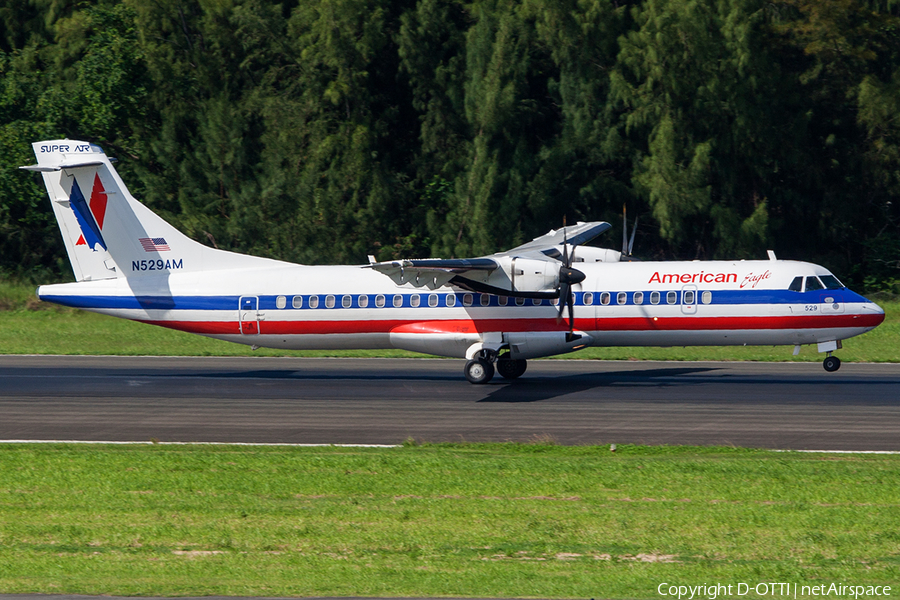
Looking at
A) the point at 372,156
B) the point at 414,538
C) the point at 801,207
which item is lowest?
the point at 414,538

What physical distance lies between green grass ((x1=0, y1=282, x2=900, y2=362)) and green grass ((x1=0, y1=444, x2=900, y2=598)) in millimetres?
15148

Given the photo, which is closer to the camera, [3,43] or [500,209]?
[500,209]

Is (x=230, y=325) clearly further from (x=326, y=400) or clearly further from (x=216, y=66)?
(x=216, y=66)

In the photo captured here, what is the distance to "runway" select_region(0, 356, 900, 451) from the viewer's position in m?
17.2

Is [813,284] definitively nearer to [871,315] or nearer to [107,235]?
[871,315]

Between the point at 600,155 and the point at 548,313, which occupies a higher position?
the point at 600,155

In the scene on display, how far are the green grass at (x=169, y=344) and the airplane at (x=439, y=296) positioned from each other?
537cm

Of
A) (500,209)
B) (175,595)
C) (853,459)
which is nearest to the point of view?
(175,595)

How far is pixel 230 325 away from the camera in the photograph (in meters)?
24.7

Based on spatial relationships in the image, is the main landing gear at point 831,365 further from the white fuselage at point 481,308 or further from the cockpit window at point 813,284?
the cockpit window at point 813,284

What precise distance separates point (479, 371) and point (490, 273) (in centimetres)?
250

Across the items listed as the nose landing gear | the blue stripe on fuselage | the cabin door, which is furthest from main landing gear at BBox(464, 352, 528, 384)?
the nose landing gear

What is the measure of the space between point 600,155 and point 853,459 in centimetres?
3037

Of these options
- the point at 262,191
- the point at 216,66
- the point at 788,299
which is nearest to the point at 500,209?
the point at 262,191
